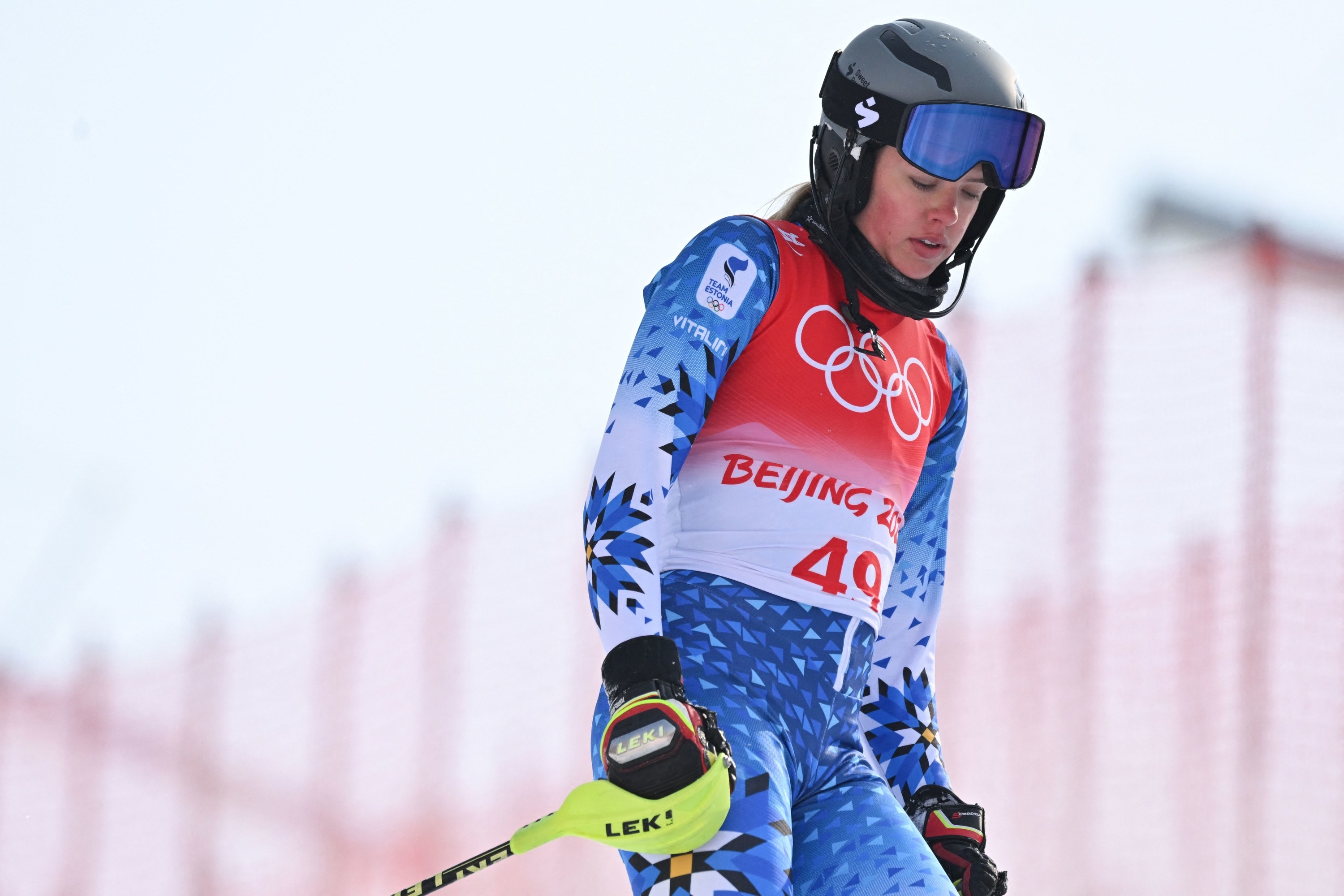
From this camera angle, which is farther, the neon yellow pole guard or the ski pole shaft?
the ski pole shaft

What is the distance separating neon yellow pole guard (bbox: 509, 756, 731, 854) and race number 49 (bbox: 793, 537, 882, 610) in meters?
0.46

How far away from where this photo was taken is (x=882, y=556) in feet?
8.72

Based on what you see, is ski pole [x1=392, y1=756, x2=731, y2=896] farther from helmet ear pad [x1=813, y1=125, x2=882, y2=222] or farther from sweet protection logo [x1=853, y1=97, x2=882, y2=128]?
sweet protection logo [x1=853, y1=97, x2=882, y2=128]

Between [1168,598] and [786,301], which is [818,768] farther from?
[1168,598]

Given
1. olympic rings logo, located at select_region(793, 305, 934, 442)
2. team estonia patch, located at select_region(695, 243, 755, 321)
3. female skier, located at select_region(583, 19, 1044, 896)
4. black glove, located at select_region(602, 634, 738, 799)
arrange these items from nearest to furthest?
black glove, located at select_region(602, 634, 738, 799) → female skier, located at select_region(583, 19, 1044, 896) → team estonia patch, located at select_region(695, 243, 755, 321) → olympic rings logo, located at select_region(793, 305, 934, 442)

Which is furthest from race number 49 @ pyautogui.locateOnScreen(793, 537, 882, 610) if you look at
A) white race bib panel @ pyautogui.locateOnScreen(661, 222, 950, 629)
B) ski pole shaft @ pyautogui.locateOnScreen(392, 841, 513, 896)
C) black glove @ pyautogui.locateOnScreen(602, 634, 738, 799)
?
ski pole shaft @ pyautogui.locateOnScreen(392, 841, 513, 896)

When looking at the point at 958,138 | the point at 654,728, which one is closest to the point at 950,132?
the point at 958,138

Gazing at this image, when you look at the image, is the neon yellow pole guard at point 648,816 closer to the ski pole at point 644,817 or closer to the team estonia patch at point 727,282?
the ski pole at point 644,817

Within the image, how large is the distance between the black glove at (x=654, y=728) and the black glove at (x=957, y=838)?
2.29 feet

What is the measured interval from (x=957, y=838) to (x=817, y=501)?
2.22 feet

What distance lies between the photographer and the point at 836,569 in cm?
256

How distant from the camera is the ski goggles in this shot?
2662 mm

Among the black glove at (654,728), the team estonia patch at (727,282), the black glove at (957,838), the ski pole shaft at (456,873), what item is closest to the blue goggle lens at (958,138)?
the team estonia patch at (727,282)

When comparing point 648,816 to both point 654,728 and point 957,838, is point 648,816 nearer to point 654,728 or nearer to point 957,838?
point 654,728
